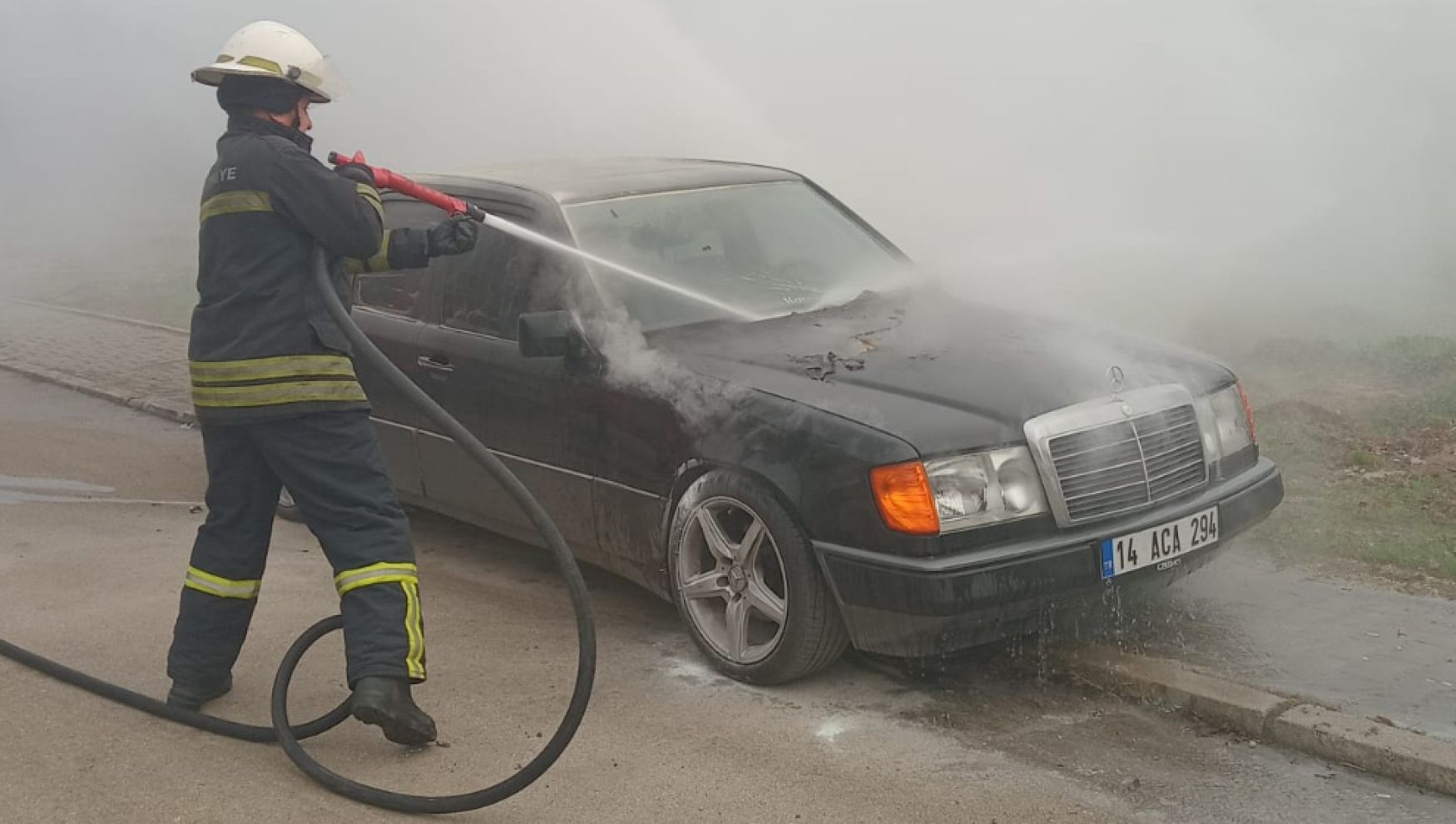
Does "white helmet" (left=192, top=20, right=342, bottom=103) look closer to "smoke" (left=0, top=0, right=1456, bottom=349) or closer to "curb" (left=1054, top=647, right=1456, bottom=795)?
"curb" (left=1054, top=647, right=1456, bottom=795)

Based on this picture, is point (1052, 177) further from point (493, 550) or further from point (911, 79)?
point (493, 550)

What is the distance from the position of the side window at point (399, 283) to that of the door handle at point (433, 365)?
0.75 feet

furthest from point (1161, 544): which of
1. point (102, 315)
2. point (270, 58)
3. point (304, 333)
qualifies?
point (102, 315)

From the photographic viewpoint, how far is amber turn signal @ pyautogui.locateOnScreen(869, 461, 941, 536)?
4027 millimetres

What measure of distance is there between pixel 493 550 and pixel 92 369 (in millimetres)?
5608

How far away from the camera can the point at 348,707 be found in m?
4.07

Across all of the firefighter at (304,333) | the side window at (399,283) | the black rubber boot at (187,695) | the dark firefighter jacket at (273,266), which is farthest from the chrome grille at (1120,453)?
the side window at (399,283)

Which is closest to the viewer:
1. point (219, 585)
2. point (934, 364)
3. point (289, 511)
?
point (219, 585)

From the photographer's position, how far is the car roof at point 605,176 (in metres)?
5.59

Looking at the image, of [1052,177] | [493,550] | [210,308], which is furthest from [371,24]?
[210,308]

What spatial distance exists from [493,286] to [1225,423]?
2625 millimetres

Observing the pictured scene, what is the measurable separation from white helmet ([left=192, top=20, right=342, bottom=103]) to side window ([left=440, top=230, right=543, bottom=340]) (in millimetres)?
1421

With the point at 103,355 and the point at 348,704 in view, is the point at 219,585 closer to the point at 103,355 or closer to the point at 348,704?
the point at 348,704

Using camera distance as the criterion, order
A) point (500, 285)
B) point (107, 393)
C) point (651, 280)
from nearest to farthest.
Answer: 1. point (651, 280)
2. point (500, 285)
3. point (107, 393)
